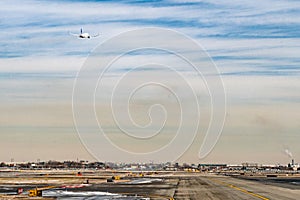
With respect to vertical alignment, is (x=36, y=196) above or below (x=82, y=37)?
below

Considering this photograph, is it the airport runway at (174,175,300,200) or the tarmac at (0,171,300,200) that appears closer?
the airport runway at (174,175,300,200)

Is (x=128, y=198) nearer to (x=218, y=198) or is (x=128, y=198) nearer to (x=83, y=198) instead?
(x=83, y=198)

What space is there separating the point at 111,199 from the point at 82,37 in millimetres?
15706

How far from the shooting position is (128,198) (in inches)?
2047

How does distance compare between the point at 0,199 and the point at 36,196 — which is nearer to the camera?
the point at 0,199

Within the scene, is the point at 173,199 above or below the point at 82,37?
below

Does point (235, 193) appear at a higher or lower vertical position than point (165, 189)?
lower

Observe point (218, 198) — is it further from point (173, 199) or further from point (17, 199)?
point (17, 199)

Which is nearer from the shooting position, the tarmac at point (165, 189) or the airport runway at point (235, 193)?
the airport runway at point (235, 193)

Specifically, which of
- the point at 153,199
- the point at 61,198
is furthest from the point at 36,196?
the point at 153,199

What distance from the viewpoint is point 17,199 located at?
5053 centimetres

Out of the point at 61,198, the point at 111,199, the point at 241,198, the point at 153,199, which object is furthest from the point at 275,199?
the point at 61,198

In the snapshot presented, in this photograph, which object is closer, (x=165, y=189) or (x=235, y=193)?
(x=235, y=193)

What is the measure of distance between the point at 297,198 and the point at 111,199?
18289 mm
